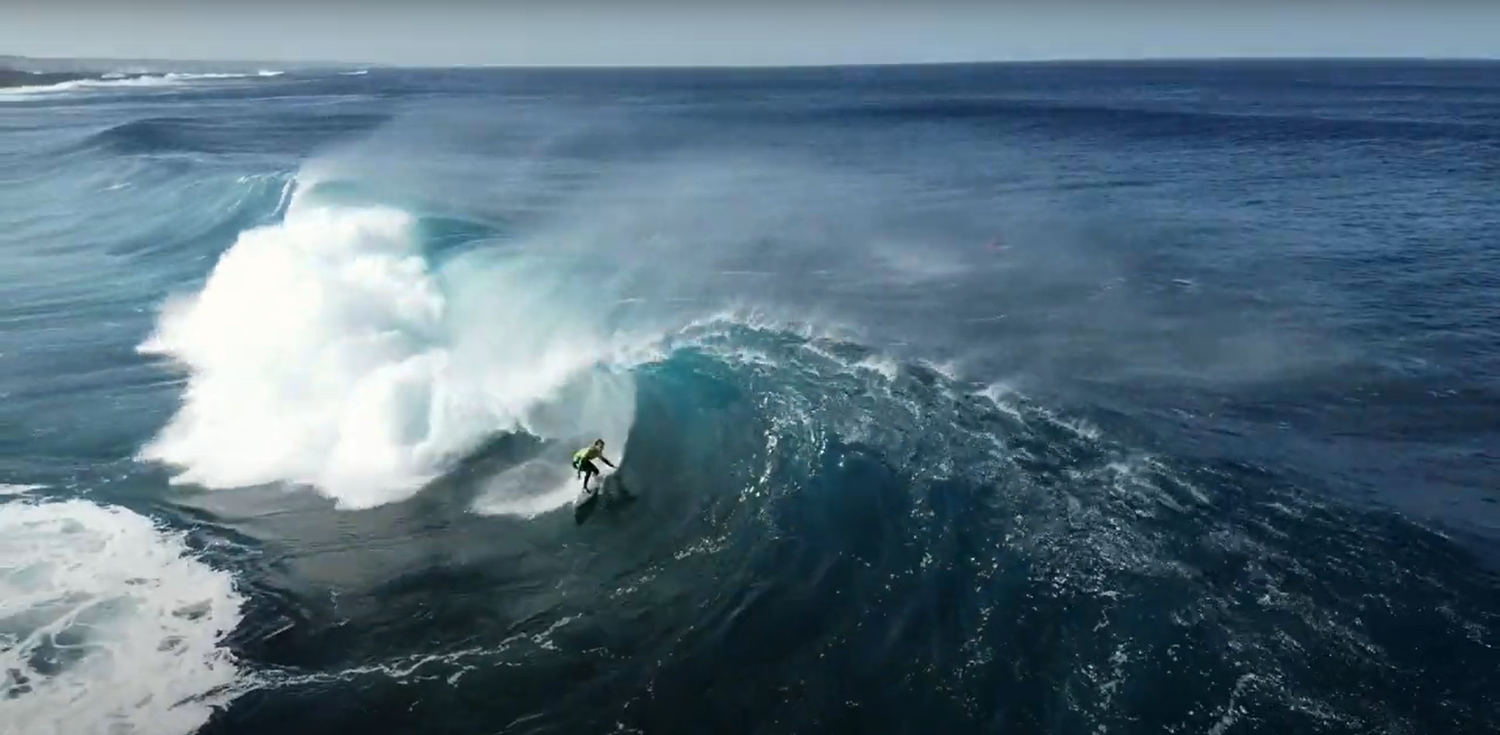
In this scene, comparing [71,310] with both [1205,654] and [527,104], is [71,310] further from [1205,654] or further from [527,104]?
[527,104]

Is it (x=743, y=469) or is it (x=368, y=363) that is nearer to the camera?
(x=743, y=469)

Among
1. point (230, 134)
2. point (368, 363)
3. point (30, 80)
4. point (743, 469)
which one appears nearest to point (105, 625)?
point (368, 363)

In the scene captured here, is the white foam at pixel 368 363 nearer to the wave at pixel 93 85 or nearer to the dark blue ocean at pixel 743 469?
the dark blue ocean at pixel 743 469

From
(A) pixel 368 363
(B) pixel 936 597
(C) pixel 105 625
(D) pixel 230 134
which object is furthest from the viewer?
(D) pixel 230 134

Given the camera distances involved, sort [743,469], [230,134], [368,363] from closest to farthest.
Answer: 1. [743,469]
2. [368,363]
3. [230,134]

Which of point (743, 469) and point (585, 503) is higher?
point (743, 469)

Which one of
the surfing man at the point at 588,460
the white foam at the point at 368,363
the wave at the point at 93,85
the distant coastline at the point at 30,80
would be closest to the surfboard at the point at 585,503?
the surfing man at the point at 588,460

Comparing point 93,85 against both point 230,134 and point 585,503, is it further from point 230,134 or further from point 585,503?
point 585,503
